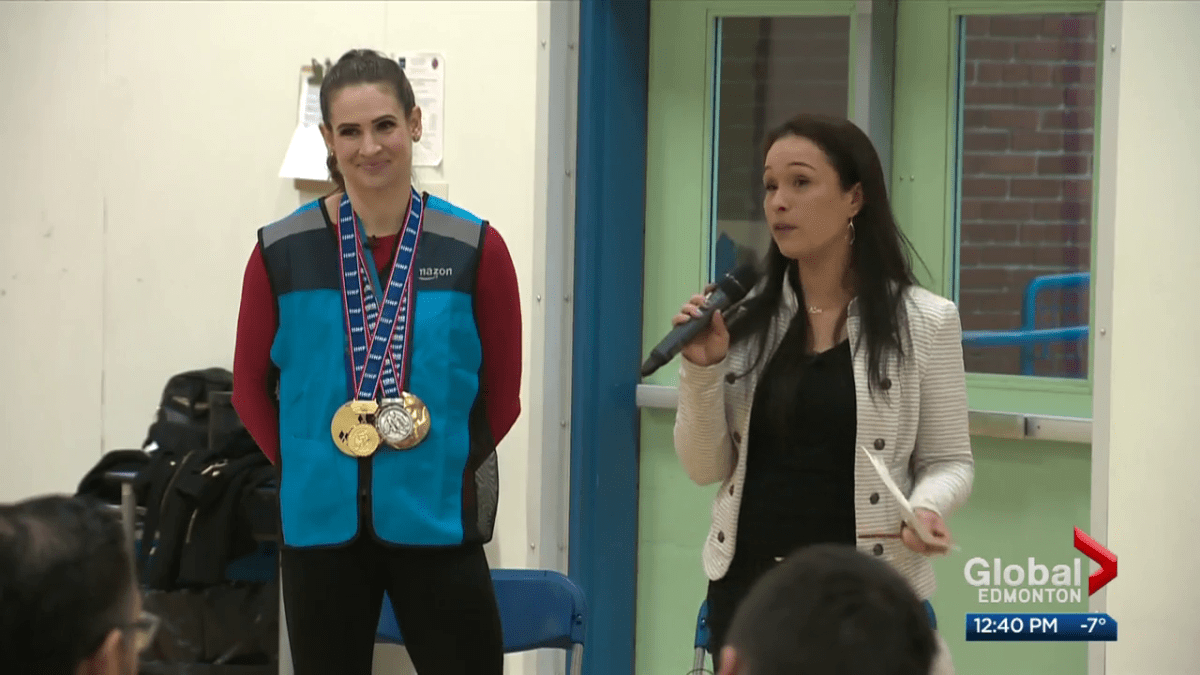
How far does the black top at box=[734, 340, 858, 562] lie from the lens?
2152 millimetres

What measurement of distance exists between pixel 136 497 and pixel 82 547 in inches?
105

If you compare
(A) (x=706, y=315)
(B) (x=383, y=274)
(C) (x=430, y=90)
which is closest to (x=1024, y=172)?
(C) (x=430, y=90)

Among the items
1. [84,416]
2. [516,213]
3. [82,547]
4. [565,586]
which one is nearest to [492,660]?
[565,586]

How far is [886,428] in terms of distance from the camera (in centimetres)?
215

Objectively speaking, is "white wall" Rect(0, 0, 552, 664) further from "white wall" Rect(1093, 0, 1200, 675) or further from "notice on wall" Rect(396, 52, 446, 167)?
"white wall" Rect(1093, 0, 1200, 675)

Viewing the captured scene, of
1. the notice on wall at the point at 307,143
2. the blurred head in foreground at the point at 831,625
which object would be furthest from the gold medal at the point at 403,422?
the notice on wall at the point at 307,143

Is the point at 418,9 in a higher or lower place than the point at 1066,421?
higher

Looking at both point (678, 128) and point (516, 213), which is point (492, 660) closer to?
point (516, 213)

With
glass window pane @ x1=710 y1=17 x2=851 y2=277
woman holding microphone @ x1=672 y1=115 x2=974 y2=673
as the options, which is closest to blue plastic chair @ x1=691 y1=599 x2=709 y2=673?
woman holding microphone @ x1=672 y1=115 x2=974 y2=673

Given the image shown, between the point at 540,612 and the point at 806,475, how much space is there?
0.72m

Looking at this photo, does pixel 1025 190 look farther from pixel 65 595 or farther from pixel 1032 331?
pixel 65 595

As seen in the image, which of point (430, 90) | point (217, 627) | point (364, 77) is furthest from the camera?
point (217, 627)

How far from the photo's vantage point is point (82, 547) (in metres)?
1.16

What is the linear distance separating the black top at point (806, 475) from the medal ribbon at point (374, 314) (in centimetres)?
61
